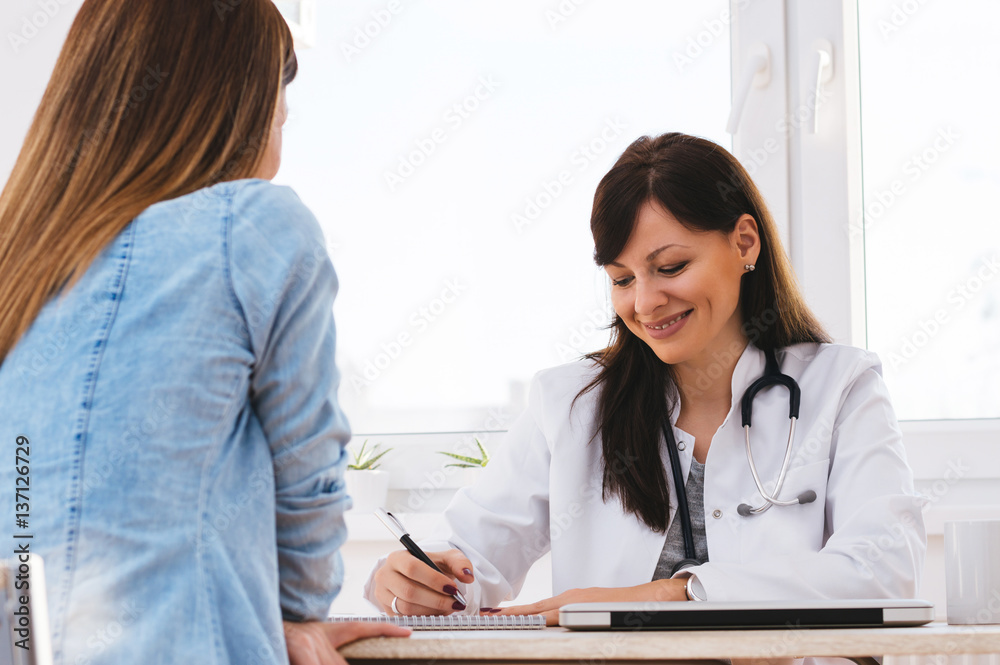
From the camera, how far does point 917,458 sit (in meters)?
2.07

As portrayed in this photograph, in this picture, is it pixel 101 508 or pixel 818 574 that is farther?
pixel 818 574

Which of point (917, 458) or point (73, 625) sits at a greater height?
point (73, 625)

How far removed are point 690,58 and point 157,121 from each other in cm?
163

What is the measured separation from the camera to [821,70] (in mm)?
2102

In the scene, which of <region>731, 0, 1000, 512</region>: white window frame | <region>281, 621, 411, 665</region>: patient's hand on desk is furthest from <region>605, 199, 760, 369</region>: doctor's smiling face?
<region>281, 621, 411, 665</region>: patient's hand on desk

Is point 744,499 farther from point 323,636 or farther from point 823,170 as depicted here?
point 823,170

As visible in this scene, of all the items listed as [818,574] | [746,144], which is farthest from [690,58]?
[818,574]

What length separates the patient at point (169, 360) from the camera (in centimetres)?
73

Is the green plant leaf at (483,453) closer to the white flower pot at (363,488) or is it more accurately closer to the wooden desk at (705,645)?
the white flower pot at (363,488)

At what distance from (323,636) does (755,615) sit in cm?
42

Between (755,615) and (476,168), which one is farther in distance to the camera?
(476,168)

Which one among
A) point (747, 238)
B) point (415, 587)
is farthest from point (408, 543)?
point (747, 238)

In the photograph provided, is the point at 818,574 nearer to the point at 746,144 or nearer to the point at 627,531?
the point at 627,531

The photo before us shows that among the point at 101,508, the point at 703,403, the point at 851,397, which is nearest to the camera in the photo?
the point at 101,508
